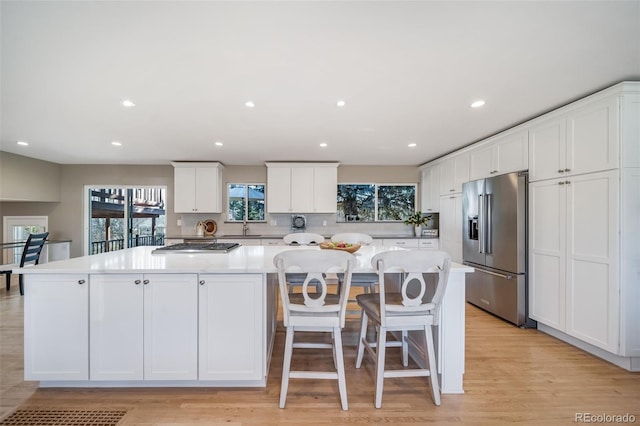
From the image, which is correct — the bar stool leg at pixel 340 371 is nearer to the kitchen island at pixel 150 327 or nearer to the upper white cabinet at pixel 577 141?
the kitchen island at pixel 150 327

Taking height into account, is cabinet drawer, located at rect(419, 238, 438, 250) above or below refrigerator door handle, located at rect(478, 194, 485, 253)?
below

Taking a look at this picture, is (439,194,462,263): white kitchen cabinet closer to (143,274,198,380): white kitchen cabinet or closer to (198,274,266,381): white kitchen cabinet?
(198,274,266,381): white kitchen cabinet

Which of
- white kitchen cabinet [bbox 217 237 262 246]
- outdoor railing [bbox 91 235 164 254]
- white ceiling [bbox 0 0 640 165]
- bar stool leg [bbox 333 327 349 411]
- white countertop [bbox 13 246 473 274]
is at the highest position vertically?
white ceiling [bbox 0 0 640 165]

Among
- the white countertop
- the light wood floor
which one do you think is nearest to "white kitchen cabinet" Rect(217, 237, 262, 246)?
the white countertop

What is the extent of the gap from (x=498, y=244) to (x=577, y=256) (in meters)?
0.82

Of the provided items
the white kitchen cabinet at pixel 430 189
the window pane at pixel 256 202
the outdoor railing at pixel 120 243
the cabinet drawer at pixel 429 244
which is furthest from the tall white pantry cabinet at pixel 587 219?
the outdoor railing at pixel 120 243

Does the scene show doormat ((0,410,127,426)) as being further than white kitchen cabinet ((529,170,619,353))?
No

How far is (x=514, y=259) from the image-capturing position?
3.17 meters

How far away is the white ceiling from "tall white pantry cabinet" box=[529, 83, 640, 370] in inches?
9.7

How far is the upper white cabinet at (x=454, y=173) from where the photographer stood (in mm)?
4332

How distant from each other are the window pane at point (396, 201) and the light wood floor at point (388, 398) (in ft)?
12.3

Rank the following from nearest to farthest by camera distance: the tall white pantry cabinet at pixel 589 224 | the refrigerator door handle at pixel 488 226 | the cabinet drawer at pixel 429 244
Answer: the tall white pantry cabinet at pixel 589 224 → the refrigerator door handle at pixel 488 226 → the cabinet drawer at pixel 429 244

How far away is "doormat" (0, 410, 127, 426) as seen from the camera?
1.66 metres

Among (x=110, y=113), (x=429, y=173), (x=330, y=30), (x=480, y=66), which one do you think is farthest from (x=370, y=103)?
(x=429, y=173)
